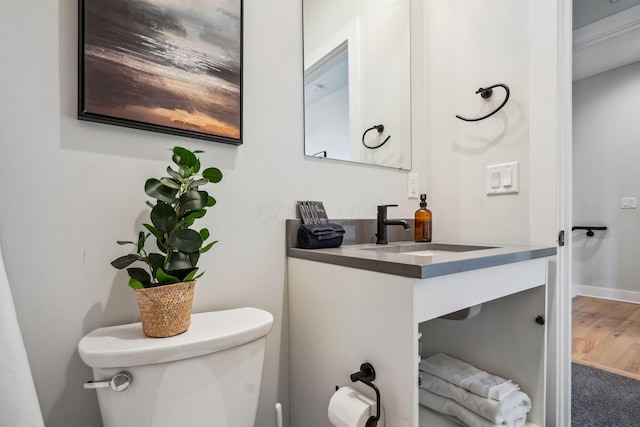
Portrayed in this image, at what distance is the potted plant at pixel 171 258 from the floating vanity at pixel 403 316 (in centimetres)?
38

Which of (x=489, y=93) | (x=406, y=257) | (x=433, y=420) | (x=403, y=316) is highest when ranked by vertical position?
(x=489, y=93)

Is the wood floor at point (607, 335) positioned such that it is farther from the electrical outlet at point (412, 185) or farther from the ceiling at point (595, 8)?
the ceiling at point (595, 8)

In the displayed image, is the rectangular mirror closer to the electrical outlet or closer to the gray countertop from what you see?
the electrical outlet

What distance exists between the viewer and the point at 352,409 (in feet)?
2.44

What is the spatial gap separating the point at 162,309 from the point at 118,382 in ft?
0.50

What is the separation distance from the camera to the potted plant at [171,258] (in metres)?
0.69

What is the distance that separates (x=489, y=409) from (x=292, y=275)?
753 mm

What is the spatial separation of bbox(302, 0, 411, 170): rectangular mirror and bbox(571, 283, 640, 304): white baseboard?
11.0ft

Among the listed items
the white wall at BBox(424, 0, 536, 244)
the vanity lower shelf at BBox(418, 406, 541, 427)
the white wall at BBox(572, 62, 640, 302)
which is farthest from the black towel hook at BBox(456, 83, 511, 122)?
the white wall at BBox(572, 62, 640, 302)

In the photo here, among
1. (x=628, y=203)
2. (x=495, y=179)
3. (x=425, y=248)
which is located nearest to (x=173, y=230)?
(x=425, y=248)

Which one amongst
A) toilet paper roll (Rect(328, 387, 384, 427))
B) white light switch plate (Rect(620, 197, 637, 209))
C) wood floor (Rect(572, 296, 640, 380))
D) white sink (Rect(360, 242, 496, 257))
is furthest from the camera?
white light switch plate (Rect(620, 197, 637, 209))

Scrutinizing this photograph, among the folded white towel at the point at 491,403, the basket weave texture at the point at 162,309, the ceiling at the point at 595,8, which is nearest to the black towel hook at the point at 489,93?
the folded white towel at the point at 491,403

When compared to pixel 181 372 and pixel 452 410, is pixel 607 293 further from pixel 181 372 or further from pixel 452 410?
pixel 181 372

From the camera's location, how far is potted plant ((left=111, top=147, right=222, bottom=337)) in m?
0.69
